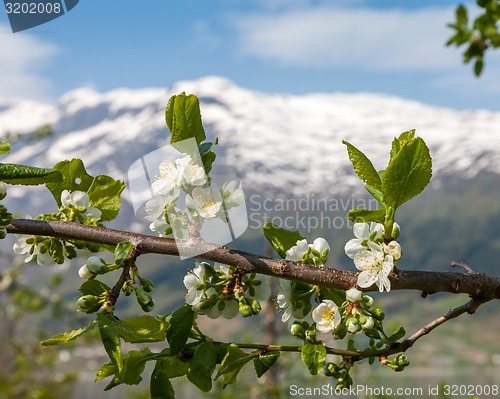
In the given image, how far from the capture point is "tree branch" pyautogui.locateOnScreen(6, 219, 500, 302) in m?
1.38

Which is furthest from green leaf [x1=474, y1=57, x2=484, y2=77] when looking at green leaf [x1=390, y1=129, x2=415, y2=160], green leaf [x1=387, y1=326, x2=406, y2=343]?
green leaf [x1=387, y1=326, x2=406, y2=343]

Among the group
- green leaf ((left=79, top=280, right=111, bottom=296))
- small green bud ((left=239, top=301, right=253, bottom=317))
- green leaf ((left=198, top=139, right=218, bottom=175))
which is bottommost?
small green bud ((left=239, top=301, right=253, bottom=317))

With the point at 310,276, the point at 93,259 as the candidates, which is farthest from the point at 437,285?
the point at 93,259

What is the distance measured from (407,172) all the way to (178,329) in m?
0.63

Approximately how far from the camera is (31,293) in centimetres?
1386

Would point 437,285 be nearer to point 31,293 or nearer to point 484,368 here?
point 31,293

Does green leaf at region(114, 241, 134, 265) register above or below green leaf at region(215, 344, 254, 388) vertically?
above

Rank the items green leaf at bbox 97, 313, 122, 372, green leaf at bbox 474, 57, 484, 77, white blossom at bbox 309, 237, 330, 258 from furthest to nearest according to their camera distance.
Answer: green leaf at bbox 474, 57, 484, 77, white blossom at bbox 309, 237, 330, 258, green leaf at bbox 97, 313, 122, 372

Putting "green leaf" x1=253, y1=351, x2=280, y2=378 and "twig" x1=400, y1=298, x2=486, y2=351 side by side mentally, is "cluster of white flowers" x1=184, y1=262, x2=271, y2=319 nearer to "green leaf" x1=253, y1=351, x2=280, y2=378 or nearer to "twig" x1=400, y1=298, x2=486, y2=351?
"green leaf" x1=253, y1=351, x2=280, y2=378

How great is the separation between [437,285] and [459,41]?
Answer: 110cm

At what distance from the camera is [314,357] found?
56.3 inches

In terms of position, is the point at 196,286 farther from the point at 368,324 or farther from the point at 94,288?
the point at 368,324

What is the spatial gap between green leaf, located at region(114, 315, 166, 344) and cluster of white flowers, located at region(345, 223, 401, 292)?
1.51ft

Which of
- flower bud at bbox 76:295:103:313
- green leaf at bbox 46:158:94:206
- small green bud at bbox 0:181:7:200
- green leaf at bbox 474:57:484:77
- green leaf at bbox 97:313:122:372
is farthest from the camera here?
green leaf at bbox 474:57:484:77
